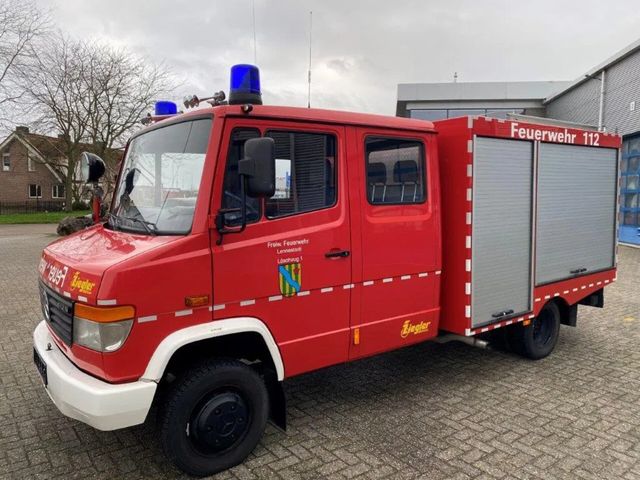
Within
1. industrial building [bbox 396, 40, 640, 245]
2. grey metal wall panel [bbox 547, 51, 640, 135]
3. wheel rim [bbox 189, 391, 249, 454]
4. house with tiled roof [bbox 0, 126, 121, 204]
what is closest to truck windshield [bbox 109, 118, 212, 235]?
wheel rim [bbox 189, 391, 249, 454]

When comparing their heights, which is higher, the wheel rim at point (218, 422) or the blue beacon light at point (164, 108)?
the blue beacon light at point (164, 108)

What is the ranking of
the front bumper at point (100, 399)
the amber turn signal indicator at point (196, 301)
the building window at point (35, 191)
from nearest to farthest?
the front bumper at point (100, 399), the amber turn signal indicator at point (196, 301), the building window at point (35, 191)

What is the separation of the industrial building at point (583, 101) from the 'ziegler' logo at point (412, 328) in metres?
8.30

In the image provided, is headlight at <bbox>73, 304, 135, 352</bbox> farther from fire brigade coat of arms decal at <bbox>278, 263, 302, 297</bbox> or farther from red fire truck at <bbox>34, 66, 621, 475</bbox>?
fire brigade coat of arms decal at <bbox>278, 263, 302, 297</bbox>

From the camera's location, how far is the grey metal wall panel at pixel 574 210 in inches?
203

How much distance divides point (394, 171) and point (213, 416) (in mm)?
2362

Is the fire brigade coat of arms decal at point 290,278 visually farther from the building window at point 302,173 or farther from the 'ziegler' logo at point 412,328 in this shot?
the 'ziegler' logo at point 412,328

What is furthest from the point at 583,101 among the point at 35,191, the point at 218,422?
the point at 35,191

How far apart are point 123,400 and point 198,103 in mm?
2260

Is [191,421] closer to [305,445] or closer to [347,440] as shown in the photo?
[305,445]

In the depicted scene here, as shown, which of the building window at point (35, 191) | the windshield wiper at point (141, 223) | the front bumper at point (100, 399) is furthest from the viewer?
the building window at point (35, 191)

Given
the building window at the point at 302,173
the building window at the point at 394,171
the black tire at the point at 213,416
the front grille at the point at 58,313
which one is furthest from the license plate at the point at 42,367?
the building window at the point at 394,171

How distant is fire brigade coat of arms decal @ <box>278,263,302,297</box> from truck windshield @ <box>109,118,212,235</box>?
28.8 inches

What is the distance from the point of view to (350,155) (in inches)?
150
